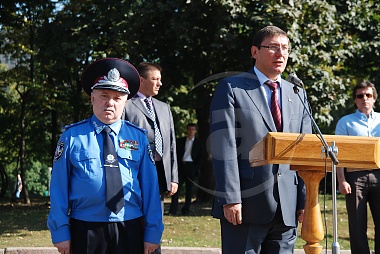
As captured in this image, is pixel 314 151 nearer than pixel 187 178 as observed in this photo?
Yes

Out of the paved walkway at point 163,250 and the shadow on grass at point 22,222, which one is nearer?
the paved walkway at point 163,250

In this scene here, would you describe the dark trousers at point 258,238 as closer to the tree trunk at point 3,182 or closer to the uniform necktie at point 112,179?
the uniform necktie at point 112,179

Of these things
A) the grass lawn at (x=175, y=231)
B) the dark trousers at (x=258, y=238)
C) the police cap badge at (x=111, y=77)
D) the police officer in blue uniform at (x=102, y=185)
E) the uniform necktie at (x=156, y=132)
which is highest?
the police cap badge at (x=111, y=77)

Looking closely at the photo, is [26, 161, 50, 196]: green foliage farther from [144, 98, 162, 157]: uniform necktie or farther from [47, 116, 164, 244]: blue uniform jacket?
[47, 116, 164, 244]: blue uniform jacket

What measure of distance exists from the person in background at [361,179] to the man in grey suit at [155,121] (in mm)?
2155

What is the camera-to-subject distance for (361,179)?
7.83 m

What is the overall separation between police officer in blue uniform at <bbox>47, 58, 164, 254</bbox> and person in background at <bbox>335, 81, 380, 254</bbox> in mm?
3699

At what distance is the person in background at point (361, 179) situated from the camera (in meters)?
7.82

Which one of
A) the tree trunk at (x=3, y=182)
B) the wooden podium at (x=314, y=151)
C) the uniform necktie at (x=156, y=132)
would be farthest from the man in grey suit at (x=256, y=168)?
the tree trunk at (x=3, y=182)

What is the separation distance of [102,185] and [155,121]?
238 centimetres

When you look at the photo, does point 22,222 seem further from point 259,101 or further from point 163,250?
point 259,101

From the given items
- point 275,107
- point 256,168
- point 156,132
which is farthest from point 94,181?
point 156,132

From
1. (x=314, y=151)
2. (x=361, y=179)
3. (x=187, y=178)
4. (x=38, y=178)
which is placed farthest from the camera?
(x=38, y=178)

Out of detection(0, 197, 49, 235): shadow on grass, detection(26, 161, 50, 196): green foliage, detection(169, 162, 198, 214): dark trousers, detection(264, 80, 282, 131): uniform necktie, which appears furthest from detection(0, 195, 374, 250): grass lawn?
detection(26, 161, 50, 196): green foliage
